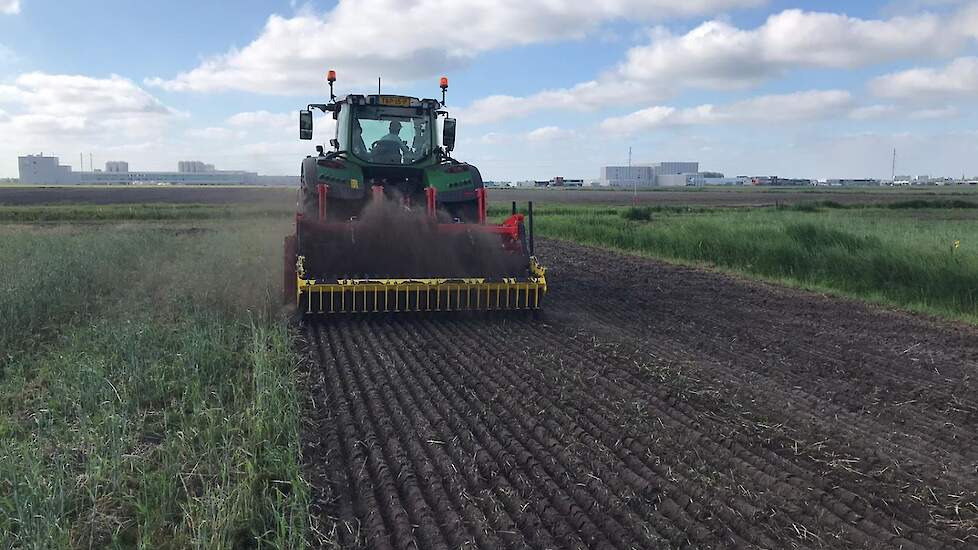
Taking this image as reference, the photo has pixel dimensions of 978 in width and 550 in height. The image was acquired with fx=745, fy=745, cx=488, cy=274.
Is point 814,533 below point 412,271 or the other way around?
below

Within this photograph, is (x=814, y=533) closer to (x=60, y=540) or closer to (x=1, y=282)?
(x=60, y=540)

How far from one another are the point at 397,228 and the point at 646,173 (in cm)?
13680

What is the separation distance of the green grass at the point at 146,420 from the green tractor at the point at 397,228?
3.09 feet

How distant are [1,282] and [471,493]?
910cm

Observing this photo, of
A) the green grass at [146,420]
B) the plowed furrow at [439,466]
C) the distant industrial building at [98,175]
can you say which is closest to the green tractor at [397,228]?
the green grass at [146,420]

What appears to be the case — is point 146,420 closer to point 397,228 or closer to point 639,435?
point 639,435

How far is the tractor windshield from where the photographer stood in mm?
10195

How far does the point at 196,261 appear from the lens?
13945 millimetres

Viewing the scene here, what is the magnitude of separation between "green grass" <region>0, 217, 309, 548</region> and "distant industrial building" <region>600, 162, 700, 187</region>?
125 m

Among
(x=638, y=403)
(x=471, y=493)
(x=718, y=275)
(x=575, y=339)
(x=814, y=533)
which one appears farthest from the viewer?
(x=718, y=275)

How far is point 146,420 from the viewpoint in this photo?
16.8 ft

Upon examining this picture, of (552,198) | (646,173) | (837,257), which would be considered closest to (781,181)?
(646,173)

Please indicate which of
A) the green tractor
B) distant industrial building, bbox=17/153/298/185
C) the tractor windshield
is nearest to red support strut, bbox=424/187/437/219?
the green tractor

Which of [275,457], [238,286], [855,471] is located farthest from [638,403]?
[238,286]
